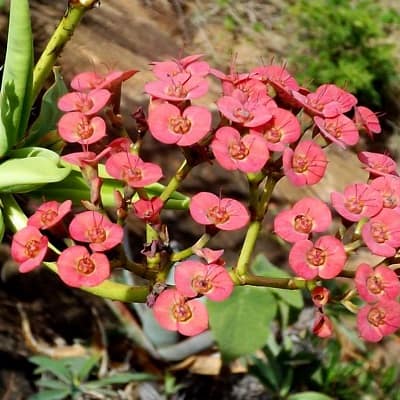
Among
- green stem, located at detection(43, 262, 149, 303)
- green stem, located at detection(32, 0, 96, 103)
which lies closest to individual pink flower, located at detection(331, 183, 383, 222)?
green stem, located at detection(43, 262, 149, 303)

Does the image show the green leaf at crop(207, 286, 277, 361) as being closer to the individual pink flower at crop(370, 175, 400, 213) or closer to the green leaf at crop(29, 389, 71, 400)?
the green leaf at crop(29, 389, 71, 400)

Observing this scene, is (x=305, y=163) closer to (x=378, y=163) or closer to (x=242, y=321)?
(x=378, y=163)

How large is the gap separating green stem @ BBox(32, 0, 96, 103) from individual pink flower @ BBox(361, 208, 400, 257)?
38 cm

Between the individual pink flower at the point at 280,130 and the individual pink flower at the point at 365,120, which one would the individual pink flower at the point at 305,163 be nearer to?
the individual pink flower at the point at 280,130

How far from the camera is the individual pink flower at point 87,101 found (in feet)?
2.38

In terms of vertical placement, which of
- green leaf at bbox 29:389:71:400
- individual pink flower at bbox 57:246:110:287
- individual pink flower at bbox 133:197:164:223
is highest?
individual pink flower at bbox 133:197:164:223

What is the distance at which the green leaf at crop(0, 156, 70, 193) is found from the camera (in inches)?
29.6

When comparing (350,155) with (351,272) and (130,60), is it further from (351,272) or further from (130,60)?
(351,272)

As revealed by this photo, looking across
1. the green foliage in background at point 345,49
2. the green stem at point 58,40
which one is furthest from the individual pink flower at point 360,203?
the green foliage in background at point 345,49

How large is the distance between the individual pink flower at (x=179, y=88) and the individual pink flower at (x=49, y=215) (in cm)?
14

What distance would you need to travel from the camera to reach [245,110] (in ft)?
2.28

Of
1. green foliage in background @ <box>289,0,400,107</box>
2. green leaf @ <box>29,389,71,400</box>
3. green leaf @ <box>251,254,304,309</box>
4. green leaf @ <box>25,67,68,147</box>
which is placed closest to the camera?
green leaf @ <box>25,67,68,147</box>

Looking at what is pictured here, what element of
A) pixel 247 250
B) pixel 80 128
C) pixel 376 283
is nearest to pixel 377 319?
pixel 376 283

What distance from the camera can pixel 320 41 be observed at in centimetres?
295
